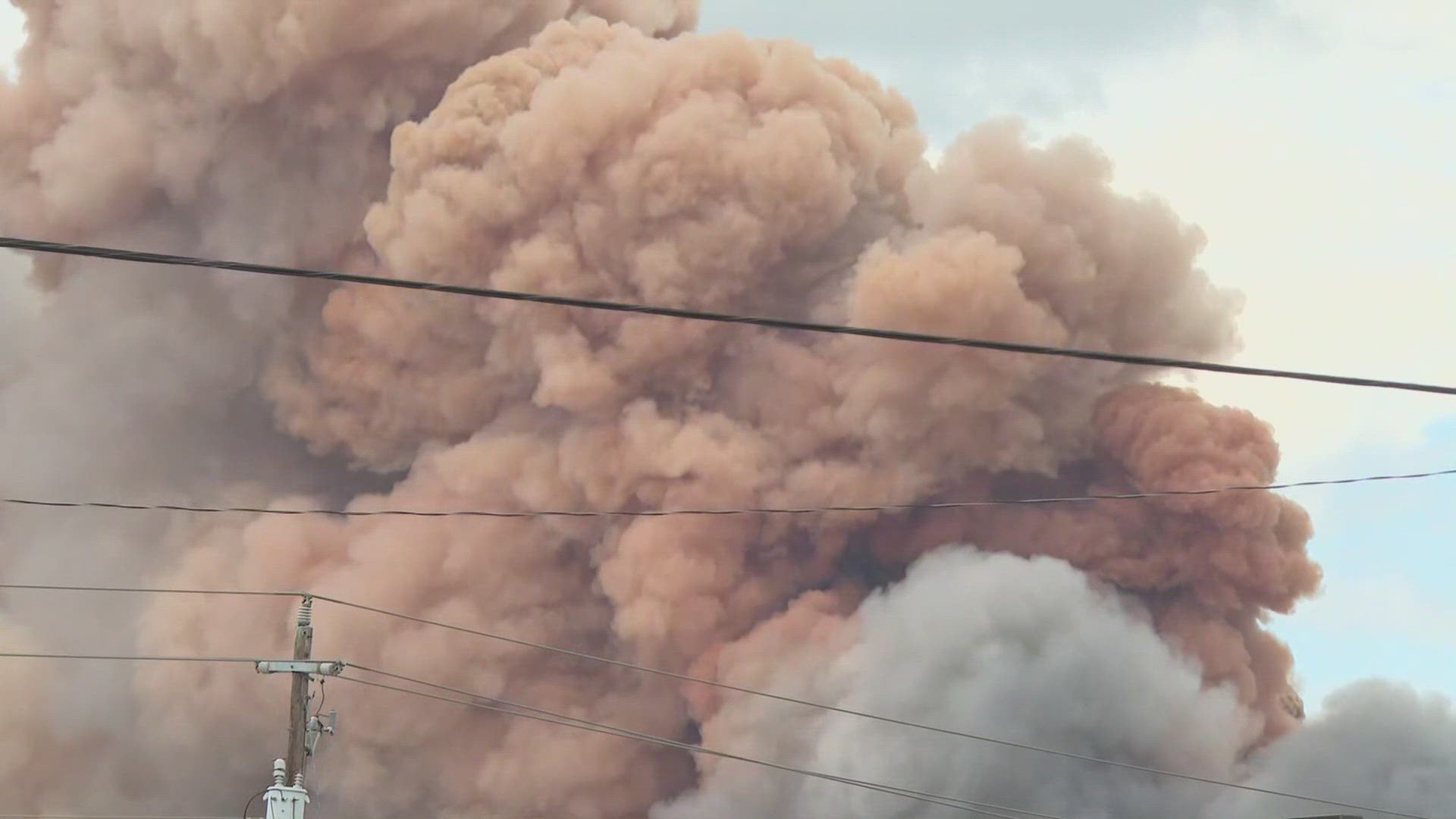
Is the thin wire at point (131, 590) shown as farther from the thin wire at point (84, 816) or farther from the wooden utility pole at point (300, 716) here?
the wooden utility pole at point (300, 716)

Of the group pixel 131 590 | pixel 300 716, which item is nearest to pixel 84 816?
pixel 131 590

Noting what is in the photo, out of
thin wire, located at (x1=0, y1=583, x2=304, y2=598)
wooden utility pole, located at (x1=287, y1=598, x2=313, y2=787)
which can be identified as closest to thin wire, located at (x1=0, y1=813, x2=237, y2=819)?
thin wire, located at (x1=0, y1=583, x2=304, y2=598)

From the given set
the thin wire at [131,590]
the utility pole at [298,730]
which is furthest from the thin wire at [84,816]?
the utility pole at [298,730]

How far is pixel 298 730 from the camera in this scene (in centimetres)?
1691

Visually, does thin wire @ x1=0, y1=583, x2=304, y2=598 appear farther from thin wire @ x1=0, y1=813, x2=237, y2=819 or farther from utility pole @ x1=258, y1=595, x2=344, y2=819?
utility pole @ x1=258, y1=595, x2=344, y2=819

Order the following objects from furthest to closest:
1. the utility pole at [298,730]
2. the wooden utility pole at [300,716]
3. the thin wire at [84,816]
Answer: the thin wire at [84,816], the wooden utility pole at [300,716], the utility pole at [298,730]

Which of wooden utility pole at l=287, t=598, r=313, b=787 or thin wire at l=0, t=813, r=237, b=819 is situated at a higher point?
thin wire at l=0, t=813, r=237, b=819

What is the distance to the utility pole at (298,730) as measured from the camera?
16.2 m

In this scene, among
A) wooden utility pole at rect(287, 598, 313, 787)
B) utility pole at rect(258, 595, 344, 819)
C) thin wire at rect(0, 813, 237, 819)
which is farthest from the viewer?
thin wire at rect(0, 813, 237, 819)

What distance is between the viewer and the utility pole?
1622 centimetres

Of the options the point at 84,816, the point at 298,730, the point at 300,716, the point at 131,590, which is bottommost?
the point at 298,730

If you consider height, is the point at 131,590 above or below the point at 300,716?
above

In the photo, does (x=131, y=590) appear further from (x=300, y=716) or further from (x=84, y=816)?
(x=300, y=716)

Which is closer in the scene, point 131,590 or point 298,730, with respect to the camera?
point 298,730
